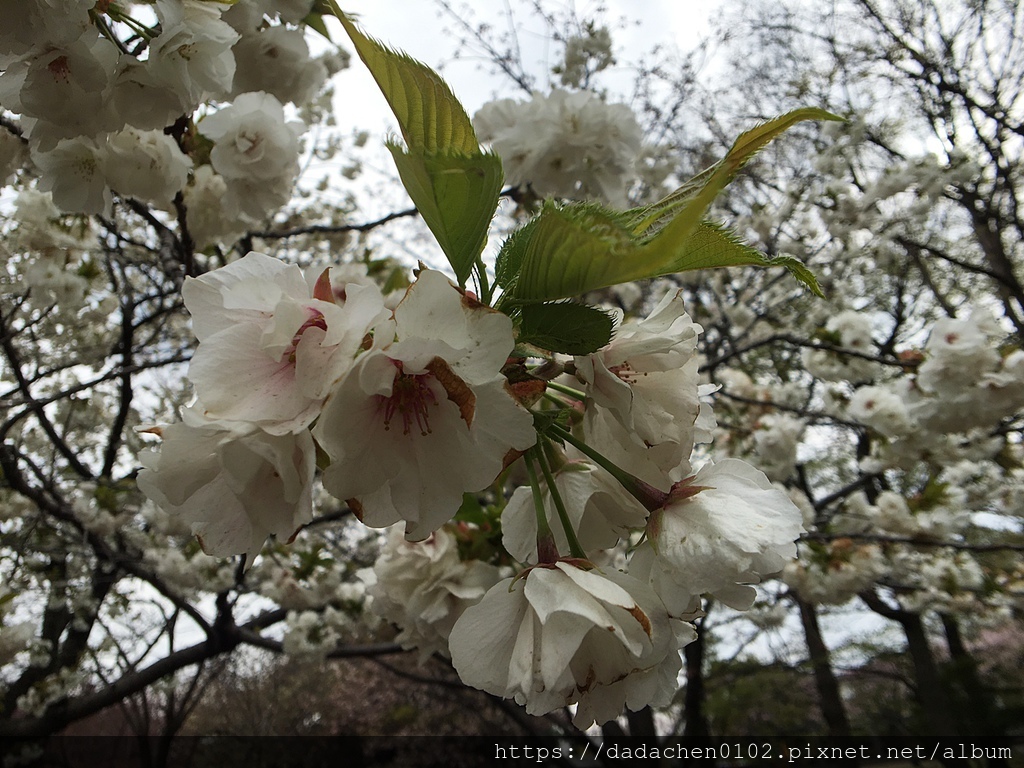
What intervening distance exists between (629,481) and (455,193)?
1.25ft

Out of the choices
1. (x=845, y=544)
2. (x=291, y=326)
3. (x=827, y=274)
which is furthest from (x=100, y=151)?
(x=827, y=274)

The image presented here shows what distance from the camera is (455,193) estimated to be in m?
0.54

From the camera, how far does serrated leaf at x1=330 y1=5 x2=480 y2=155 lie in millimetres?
566

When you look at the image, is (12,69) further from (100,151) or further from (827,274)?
(827,274)

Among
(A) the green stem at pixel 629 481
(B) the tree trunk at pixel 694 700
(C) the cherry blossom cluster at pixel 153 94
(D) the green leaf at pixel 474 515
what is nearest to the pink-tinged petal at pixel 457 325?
(A) the green stem at pixel 629 481

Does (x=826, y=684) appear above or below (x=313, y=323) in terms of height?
below

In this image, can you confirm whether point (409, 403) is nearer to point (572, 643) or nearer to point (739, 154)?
point (572, 643)

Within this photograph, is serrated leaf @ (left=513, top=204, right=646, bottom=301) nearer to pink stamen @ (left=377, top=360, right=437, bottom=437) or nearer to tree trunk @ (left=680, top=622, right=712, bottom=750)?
pink stamen @ (left=377, top=360, right=437, bottom=437)

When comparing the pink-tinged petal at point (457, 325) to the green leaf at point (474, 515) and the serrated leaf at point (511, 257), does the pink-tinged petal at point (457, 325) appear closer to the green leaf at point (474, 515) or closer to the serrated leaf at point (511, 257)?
the serrated leaf at point (511, 257)

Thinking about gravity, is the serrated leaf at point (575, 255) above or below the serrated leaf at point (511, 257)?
below

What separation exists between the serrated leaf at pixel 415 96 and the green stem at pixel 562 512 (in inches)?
14.4

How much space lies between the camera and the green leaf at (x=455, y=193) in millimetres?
514

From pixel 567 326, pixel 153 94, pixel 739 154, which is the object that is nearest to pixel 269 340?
pixel 567 326

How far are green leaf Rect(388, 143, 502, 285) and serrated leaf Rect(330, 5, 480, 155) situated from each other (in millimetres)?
40
